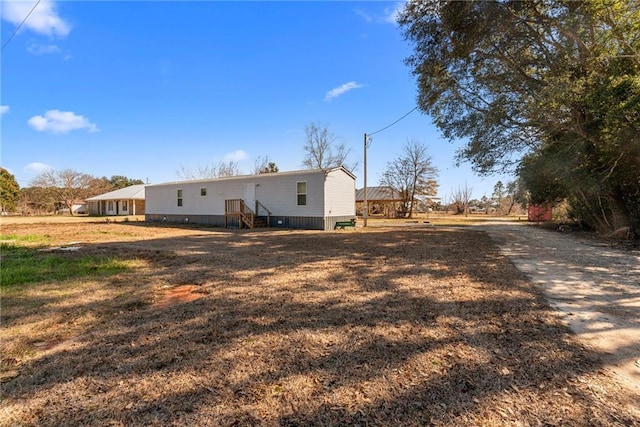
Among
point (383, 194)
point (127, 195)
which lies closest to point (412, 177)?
point (383, 194)

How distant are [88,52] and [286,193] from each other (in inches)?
357

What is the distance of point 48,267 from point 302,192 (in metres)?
10.2

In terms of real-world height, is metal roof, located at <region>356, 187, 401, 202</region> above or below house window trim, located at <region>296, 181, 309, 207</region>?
above

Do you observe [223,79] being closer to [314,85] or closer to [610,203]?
[314,85]

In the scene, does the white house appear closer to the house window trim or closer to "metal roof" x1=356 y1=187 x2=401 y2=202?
the house window trim

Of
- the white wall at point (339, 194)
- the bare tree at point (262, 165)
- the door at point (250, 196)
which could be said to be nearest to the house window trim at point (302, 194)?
the white wall at point (339, 194)

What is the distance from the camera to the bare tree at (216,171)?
3866 centimetres

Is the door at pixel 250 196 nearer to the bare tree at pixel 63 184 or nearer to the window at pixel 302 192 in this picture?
the window at pixel 302 192

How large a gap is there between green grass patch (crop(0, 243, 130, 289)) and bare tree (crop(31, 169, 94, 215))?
119 feet

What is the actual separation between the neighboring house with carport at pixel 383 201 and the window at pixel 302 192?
63.5 ft

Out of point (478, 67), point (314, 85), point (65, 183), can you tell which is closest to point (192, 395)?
point (478, 67)

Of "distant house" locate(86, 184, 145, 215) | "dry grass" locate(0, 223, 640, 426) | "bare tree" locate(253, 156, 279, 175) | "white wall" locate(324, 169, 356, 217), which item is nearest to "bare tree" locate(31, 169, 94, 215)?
"distant house" locate(86, 184, 145, 215)

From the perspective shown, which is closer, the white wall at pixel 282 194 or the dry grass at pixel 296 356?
the dry grass at pixel 296 356

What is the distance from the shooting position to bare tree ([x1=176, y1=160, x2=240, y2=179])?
127 ft
